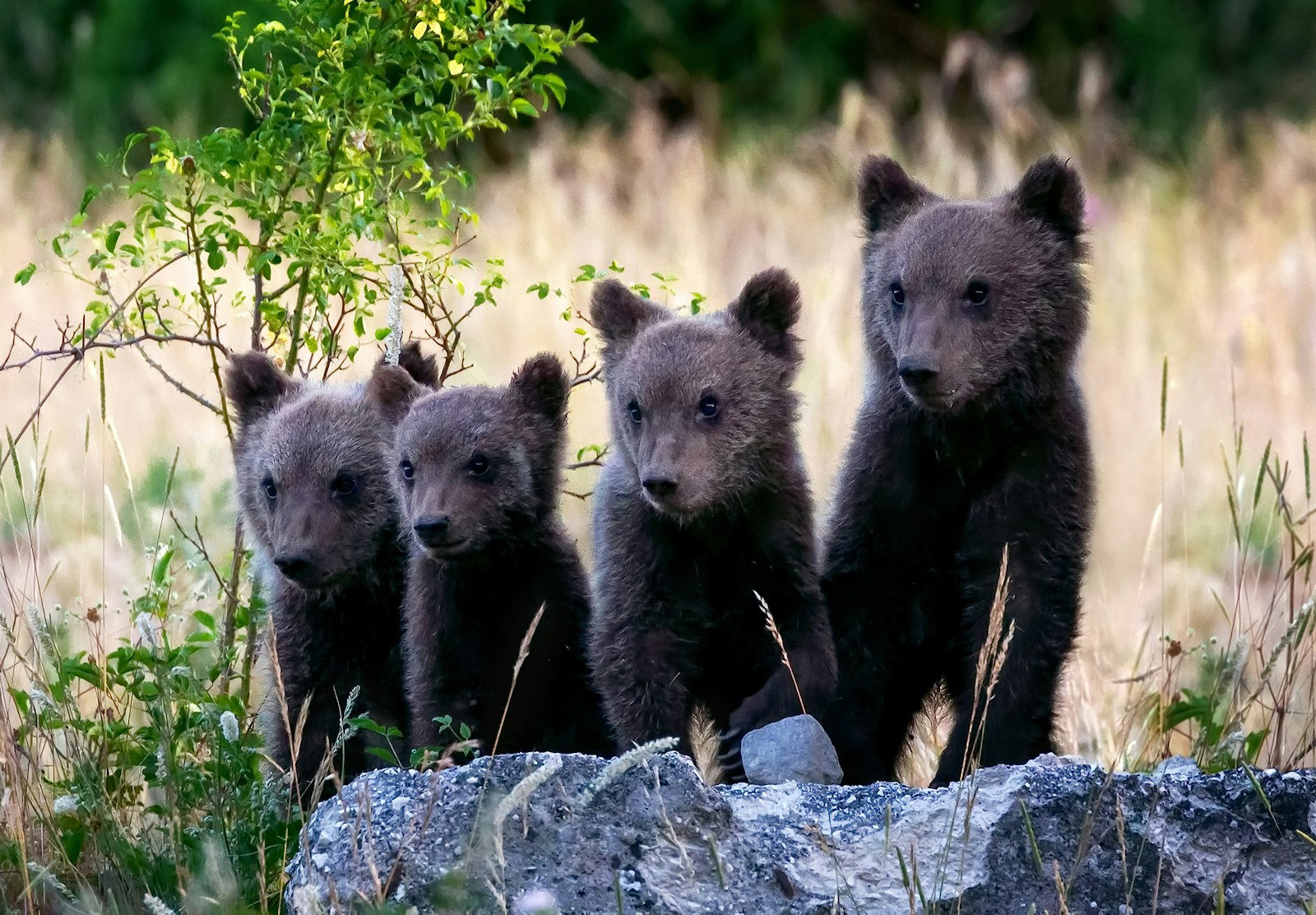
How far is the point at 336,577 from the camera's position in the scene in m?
5.27

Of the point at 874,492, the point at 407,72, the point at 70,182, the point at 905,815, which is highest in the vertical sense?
the point at 70,182

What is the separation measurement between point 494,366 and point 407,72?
4599 mm

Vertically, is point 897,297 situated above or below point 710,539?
above

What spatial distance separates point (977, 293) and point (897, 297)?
0.24 metres

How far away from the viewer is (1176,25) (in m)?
16.3

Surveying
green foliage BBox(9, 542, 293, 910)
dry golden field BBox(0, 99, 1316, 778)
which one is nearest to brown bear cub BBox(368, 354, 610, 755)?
green foliage BBox(9, 542, 293, 910)

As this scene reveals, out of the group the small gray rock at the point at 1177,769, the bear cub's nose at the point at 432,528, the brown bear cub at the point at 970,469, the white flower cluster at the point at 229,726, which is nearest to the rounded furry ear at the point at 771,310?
the brown bear cub at the point at 970,469

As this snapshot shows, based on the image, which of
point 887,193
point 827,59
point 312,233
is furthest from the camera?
point 827,59

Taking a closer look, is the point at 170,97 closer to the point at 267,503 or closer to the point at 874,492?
the point at 267,503

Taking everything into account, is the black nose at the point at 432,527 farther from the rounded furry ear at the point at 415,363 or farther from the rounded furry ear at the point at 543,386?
the rounded furry ear at the point at 415,363

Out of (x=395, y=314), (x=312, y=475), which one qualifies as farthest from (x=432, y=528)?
(x=395, y=314)

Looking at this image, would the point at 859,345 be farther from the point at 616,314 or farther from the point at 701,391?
the point at 701,391

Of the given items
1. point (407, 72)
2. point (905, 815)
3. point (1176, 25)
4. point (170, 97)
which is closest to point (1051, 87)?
point (1176, 25)

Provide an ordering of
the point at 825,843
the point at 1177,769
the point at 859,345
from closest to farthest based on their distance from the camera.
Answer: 1. the point at 825,843
2. the point at 1177,769
3. the point at 859,345
